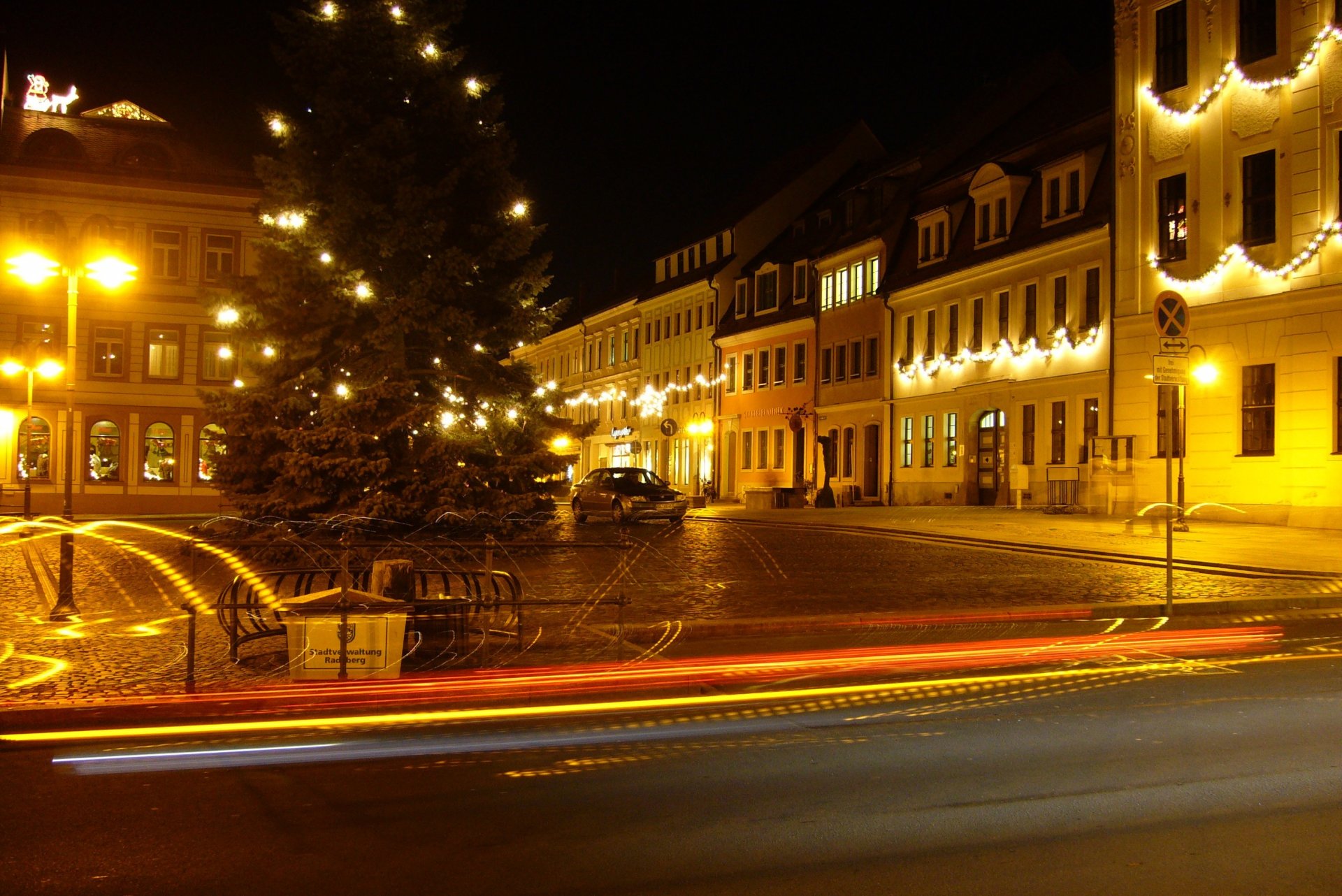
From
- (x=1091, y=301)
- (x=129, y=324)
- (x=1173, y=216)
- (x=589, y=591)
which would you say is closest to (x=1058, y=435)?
(x=1091, y=301)

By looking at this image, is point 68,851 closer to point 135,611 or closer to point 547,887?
point 547,887

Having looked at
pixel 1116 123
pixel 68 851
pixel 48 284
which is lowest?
pixel 68 851

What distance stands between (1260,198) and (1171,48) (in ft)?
16.5

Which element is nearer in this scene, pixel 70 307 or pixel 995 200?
pixel 70 307

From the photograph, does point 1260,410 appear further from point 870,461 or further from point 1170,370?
point 870,461

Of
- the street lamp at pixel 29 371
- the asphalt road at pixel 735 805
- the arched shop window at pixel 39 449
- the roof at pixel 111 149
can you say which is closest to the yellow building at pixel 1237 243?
the asphalt road at pixel 735 805

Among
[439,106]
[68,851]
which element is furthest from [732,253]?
[68,851]

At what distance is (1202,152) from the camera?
29281 millimetres

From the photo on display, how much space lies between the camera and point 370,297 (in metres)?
22.2

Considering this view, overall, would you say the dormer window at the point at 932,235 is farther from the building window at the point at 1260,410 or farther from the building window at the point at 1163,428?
the building window at the point at 1260,410

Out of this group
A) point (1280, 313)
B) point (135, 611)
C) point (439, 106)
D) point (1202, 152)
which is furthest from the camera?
point (1202, 152)

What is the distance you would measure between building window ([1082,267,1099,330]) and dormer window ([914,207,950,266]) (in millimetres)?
8234

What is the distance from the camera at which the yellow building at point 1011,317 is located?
110 feet

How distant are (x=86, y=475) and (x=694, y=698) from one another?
4145cm
